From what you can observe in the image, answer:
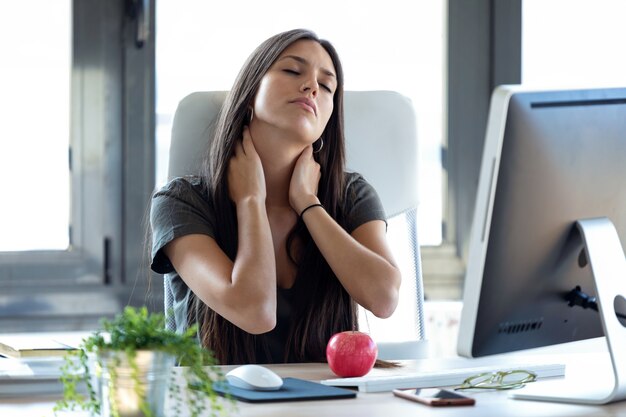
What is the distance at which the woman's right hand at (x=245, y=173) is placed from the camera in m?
1.95

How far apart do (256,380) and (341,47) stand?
1.69 m

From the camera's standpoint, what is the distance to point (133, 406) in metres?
0.93

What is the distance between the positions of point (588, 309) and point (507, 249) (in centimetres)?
22

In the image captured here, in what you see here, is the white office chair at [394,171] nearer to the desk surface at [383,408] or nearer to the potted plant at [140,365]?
the desk surface at [383,408]

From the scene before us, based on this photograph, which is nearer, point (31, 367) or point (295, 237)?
point (31, 367)

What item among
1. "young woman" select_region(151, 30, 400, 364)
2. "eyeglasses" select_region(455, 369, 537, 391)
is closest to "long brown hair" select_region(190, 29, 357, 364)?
"young woman" select_region(151, 30, 400, 364)

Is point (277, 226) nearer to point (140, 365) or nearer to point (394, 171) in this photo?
point (394, 171)

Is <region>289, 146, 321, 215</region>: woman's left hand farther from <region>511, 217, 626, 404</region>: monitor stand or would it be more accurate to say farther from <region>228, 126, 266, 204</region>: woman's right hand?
<region>511, 217, 626, 404</region>: monitor stand

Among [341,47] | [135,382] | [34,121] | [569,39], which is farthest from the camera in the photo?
[569,39]

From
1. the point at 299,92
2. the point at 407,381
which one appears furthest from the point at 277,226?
the point at 407,381

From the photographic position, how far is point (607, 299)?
1187 mm

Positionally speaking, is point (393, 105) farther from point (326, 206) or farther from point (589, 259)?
point (589, 259)

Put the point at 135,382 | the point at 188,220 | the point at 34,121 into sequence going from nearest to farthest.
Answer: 1. the point at 135,382
2. the point at 188,220
3. the point at 34,121

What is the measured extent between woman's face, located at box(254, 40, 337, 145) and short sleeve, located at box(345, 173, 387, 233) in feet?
0.46
